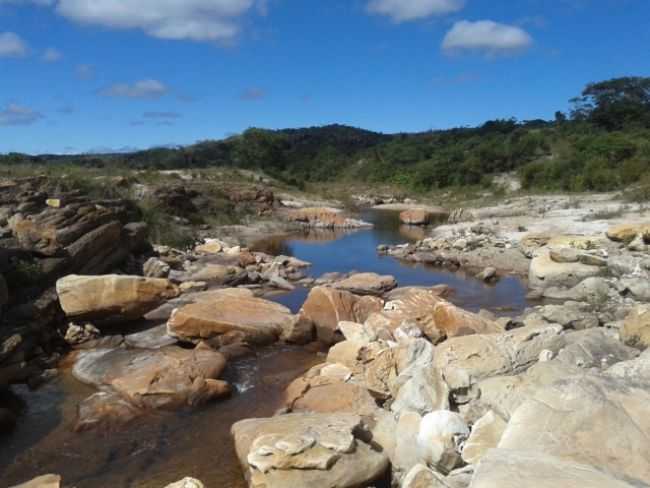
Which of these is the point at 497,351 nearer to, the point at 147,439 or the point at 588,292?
the point at 147,439

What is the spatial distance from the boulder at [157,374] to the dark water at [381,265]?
4543mm

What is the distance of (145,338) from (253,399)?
10.4 feet

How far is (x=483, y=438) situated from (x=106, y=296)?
788 centimetres

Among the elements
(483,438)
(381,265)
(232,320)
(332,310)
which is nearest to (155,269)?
(232,320)

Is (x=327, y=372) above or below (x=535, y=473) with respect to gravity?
below

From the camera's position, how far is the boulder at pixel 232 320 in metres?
9.85

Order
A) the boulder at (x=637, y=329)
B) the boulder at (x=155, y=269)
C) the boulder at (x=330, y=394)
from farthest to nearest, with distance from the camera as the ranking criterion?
1. the boulder at (x=155, y=269)
2. the boulder at (x=637, y=329)
3. the boulder at (x=330, y=394)

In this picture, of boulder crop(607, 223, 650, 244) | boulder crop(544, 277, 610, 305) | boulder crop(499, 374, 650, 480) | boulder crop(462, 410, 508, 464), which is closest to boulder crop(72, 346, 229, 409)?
boulder crop(462, 410, 508, 464)

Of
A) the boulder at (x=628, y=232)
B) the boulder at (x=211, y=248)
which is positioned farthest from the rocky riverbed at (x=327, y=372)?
the boulder at (x=211, y=248)

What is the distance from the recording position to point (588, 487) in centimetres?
312

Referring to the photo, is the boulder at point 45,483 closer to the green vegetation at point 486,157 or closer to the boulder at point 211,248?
the boulder at point 211,248

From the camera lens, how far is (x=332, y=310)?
10.8 meters

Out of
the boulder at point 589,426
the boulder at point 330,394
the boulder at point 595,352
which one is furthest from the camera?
the boulder at point 330,394

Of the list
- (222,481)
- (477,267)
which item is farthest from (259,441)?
(477,267)
